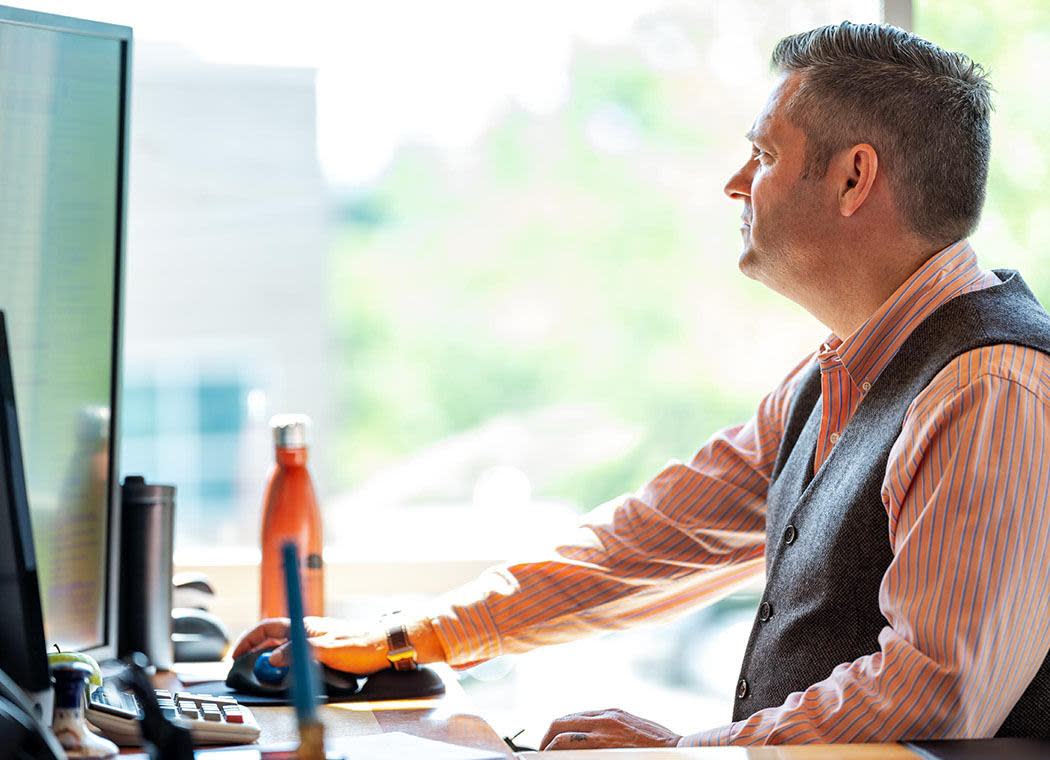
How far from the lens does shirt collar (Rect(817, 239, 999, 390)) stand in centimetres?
141

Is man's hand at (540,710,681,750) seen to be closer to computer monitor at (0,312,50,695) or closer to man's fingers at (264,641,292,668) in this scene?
man's fingers at (264,641,292,668)

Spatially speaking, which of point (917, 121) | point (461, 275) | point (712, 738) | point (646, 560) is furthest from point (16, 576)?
point (461, 275)

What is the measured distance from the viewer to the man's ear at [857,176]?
148 centimetres

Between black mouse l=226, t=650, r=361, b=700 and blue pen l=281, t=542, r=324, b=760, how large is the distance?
0.71 meters

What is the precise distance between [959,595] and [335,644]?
0.71m

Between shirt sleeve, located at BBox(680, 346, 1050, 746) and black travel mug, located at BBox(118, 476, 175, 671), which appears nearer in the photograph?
shirt sleeve, located at BBox(680, 346, 1050, 746)

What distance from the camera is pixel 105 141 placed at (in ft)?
4.93

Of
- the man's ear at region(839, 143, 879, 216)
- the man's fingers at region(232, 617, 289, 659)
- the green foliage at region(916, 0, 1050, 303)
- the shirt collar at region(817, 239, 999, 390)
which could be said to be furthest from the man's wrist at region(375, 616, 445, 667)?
the green foliage at region(916, 0, 1050, 303)

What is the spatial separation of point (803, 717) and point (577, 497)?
189cm

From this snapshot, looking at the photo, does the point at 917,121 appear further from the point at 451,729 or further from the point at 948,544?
the point at 451,729

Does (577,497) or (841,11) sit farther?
(577,497)

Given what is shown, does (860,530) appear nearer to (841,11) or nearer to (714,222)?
(841,11)

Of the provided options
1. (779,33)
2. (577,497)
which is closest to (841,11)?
(779,33)

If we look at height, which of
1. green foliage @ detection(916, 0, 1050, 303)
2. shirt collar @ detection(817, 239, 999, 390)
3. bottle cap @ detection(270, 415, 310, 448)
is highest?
green foliage @ detection(916, 0, 1050, 303)
